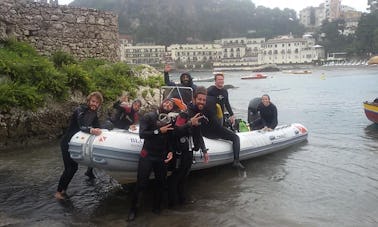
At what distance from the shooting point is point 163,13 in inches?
5492

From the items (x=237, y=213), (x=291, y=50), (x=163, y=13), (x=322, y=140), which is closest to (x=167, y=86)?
(x=237, y=213)

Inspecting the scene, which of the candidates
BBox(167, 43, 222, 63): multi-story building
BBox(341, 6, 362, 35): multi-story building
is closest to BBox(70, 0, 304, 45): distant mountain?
BBox(167, 43, 222, 63): multi-story building

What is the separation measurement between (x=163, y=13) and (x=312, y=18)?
242ft

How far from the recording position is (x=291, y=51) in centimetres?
11400

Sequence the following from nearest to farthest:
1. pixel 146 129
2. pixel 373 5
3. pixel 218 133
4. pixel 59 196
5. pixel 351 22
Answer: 1. pixel 146 129
2. pixel 59 196
3. pixel 218 133
4. pixel 373 5
5. pixel 351 22

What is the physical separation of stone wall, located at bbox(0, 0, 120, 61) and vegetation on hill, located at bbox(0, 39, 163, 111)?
521 millimetres

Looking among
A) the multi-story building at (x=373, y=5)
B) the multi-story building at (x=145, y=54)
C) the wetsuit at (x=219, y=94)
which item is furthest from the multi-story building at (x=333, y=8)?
the wetsuit at (x=219, y=94)

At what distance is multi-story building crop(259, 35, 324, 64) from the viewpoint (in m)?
112

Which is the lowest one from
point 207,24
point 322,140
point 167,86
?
point 322,140

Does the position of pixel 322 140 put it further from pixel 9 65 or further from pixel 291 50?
pixel 291 50

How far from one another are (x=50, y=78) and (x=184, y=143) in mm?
6499

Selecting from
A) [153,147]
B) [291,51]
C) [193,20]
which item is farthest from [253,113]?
[193,20]

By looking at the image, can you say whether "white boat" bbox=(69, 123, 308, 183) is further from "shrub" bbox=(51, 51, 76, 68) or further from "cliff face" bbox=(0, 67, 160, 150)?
"shrub" bbox=(51, 51, 76, 68)

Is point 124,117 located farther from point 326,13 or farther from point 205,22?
point 326,13
